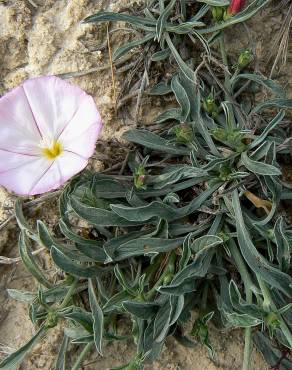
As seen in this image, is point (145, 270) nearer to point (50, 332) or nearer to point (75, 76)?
point (50, 332)

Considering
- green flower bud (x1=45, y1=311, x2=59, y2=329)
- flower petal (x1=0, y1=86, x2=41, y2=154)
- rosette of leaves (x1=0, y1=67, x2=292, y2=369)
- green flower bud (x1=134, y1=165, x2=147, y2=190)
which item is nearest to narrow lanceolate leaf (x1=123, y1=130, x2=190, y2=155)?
rosette of leaves (x1=0, y1=67, x2=292, y2=369)

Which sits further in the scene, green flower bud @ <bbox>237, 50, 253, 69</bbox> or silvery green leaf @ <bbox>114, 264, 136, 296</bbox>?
green flower bud @ <bbox>237, 50, 253, 69</bbox>

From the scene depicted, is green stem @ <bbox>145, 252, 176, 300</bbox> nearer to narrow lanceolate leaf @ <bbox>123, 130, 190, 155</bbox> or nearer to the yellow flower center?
narrow lanceolate leaf @ <bbox>123, 130, 190, 155</bbox>

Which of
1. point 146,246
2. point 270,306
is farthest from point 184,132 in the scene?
point 270,306

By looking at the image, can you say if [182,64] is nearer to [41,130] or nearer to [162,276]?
[41,130]

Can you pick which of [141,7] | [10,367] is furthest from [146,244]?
[141,7]

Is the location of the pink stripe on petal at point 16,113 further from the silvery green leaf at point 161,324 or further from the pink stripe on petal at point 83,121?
the silvery green leaf at point 161,324
